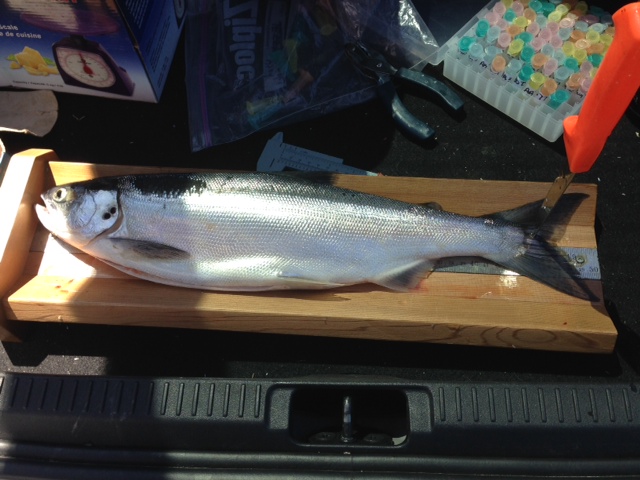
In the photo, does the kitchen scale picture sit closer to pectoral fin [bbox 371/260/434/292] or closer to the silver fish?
the silver fish

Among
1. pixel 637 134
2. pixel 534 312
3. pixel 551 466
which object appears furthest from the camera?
pixel 637 134

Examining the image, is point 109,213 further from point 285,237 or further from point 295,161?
point 295,161

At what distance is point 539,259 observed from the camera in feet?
3.81

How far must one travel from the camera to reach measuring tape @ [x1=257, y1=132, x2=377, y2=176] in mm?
1468

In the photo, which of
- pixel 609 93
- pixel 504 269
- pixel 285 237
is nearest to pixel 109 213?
pixel 285 237

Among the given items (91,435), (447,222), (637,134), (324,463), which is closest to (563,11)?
(637,134)

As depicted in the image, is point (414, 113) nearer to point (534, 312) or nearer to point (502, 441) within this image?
point (534, 312)

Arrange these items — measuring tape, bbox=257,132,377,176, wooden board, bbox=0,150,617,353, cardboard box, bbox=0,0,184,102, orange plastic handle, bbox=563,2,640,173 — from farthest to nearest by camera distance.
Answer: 1. measuring tape, bbox=257,132,377,176
2. cardboard box, bbox=0,0,184,102
3. wooden board, bbox=0,150,617,353
4. orange plastic handle, bbox=563,2,640,173

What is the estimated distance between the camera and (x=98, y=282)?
1.21m

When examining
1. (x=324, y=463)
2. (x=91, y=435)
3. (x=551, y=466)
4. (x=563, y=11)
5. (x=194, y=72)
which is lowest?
(x=551, y=466)

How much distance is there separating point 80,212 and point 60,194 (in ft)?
0.21

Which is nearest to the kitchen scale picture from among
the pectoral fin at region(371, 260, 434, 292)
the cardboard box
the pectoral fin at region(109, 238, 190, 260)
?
the cardboard box

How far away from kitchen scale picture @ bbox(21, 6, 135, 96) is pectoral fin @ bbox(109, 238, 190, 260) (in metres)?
0.53

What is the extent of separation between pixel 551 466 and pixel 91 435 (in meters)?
0.82
